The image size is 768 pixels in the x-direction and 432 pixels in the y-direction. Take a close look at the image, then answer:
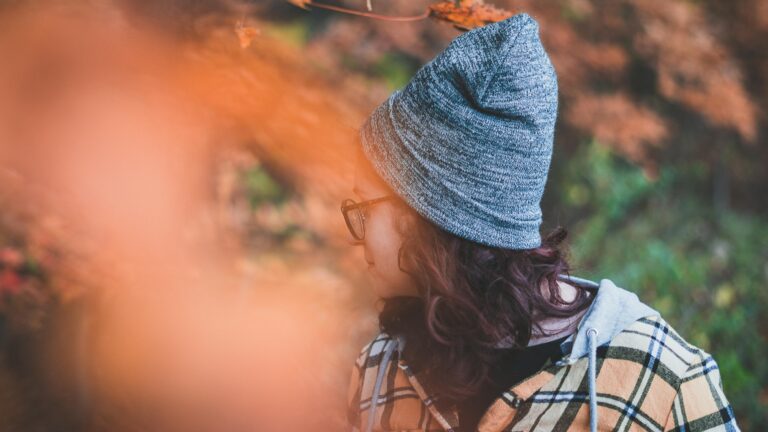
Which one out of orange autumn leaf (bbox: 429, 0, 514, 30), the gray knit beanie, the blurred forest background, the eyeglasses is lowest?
the blurred forest background

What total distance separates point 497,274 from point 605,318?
0.97 feet

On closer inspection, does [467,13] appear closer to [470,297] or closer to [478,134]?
[478,134]

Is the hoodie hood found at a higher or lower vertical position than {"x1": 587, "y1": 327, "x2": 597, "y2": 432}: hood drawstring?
higher

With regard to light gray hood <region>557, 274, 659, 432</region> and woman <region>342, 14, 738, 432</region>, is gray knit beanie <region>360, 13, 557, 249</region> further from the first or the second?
light gray hood <region>557, 274, 659, 432</region>

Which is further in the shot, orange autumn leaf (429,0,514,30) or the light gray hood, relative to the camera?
orange autumn leaf (429,0,514,30)

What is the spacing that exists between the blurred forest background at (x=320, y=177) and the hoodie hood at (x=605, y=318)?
17.8 inches

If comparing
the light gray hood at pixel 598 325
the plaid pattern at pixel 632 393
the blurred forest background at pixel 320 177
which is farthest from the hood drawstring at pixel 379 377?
the blurred forest background at pixel 320 177

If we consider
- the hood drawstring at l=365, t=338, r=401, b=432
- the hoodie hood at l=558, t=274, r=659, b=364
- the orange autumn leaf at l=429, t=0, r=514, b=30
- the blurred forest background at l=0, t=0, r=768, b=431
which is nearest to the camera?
the hoodie hood at l=558, t=274, r=659, b=364

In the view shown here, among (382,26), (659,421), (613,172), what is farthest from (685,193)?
(659,421)

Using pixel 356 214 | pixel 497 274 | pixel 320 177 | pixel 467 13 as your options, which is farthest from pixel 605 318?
pixel 320 177

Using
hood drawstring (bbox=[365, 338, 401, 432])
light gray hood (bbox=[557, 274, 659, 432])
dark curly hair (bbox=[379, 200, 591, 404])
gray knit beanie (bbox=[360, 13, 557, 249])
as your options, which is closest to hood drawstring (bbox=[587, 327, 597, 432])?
light gray hood (bbox=[557, 274, 659, 432])

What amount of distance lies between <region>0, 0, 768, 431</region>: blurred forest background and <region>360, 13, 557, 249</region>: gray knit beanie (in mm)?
606

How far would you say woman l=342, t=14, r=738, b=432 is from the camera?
4.47 ft

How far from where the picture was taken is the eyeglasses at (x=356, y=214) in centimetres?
151
